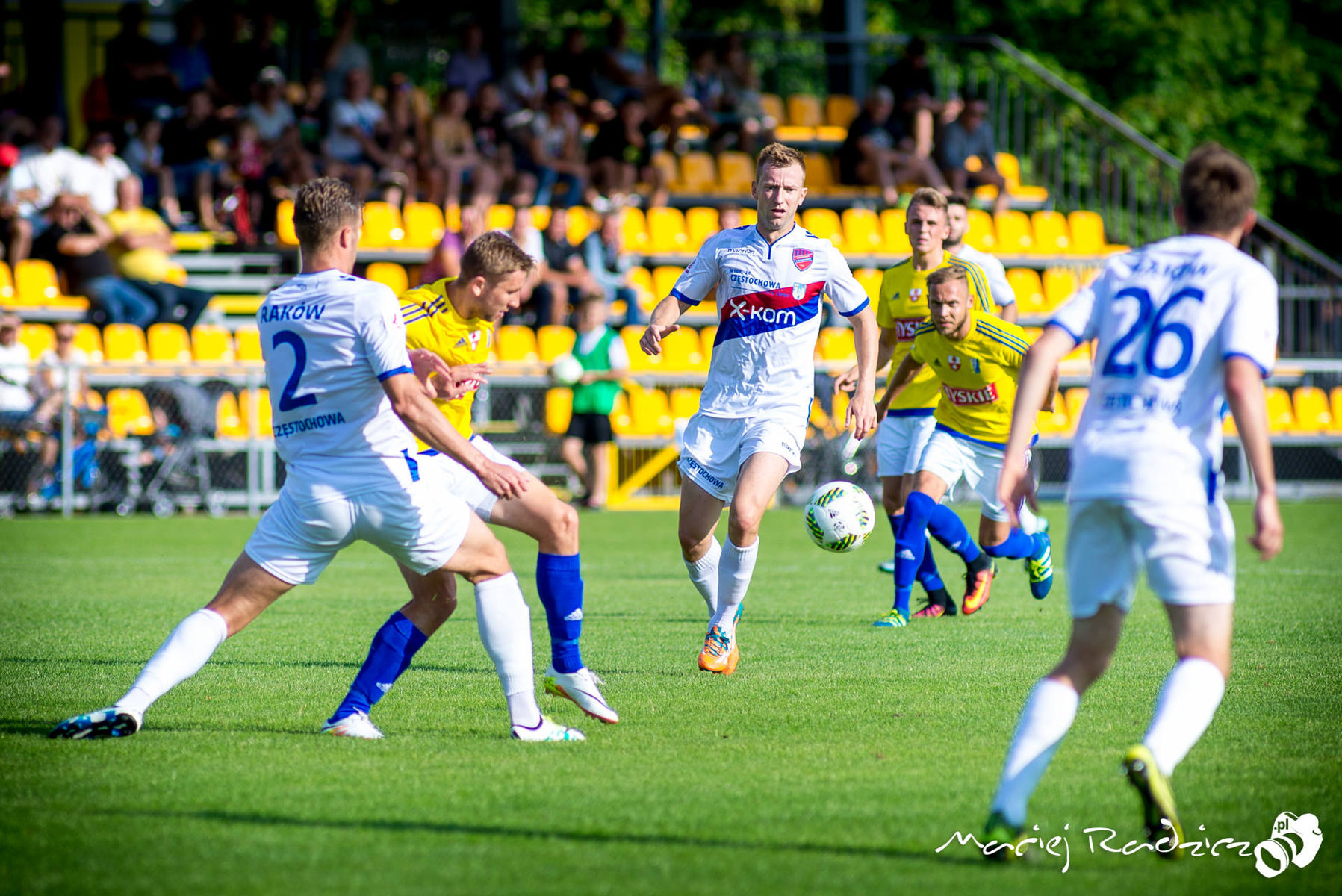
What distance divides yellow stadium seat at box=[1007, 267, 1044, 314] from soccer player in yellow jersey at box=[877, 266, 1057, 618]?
11711 millimetres

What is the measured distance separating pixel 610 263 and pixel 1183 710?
1613 cm

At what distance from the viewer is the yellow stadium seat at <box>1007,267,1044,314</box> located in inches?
816

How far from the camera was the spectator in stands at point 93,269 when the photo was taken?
18.1 meters

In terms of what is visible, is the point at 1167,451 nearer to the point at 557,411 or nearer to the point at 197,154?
the point at 557,411

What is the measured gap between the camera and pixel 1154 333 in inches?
158

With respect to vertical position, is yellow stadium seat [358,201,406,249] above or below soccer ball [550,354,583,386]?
above

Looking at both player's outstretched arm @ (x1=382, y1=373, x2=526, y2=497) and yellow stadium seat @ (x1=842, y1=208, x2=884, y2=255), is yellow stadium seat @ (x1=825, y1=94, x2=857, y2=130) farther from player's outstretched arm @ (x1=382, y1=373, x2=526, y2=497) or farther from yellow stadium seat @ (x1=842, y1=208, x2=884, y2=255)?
player's outstretched arm @ (x1=382, y1=373, x2=526, y2=497)

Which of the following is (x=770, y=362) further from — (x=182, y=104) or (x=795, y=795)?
(x=182, y=104)

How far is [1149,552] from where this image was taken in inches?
156

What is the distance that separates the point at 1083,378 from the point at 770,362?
13207 mm

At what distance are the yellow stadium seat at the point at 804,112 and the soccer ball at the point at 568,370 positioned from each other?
801 cm

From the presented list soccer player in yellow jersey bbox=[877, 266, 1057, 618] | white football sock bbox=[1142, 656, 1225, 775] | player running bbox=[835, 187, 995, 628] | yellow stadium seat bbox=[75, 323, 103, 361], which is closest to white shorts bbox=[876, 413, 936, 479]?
player running bbox=[835, 187, 995, 628]

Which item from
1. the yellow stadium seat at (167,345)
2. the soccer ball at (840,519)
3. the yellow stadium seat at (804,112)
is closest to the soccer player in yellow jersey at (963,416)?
the soccer ball at (840,519)

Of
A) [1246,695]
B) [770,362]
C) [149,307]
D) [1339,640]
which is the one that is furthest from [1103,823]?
[149,307]
